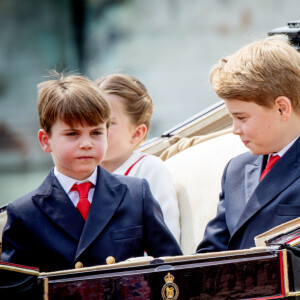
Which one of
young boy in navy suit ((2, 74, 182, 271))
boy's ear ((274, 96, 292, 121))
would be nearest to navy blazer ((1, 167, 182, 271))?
young boy in navy suit ((2, 74, 182, 271))

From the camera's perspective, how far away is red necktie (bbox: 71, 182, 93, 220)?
→ 182cm

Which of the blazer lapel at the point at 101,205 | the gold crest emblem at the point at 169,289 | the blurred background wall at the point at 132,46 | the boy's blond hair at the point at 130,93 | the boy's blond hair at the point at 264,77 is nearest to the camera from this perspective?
the gold crest emblem at the point at 169,289

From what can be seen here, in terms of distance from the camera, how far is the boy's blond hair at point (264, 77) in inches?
74.2

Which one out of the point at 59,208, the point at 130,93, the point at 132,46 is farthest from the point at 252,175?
the point at 132,46

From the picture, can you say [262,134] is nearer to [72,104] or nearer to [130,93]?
[72,104]

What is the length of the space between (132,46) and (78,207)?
6.40 metres

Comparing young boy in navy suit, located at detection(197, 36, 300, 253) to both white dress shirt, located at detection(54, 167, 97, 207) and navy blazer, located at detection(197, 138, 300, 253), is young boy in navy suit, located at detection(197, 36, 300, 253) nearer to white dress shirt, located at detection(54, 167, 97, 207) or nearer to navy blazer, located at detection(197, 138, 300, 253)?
navy blazer, located at detection(197, 138, 300, 253)

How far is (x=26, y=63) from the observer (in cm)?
851

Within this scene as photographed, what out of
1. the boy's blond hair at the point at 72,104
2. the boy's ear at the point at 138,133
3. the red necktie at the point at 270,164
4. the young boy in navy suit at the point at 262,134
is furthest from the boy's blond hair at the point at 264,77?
the boy's ear at the point at 138,133

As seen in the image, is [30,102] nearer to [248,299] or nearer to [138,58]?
[138,58]

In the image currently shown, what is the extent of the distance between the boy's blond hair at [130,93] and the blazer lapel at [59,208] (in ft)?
2.21

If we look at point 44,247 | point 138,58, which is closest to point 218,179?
point 44,247

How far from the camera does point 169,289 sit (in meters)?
1.45

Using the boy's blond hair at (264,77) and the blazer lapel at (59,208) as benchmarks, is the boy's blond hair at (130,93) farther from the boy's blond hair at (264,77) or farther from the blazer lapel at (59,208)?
the blazer lapel at (59,208)
